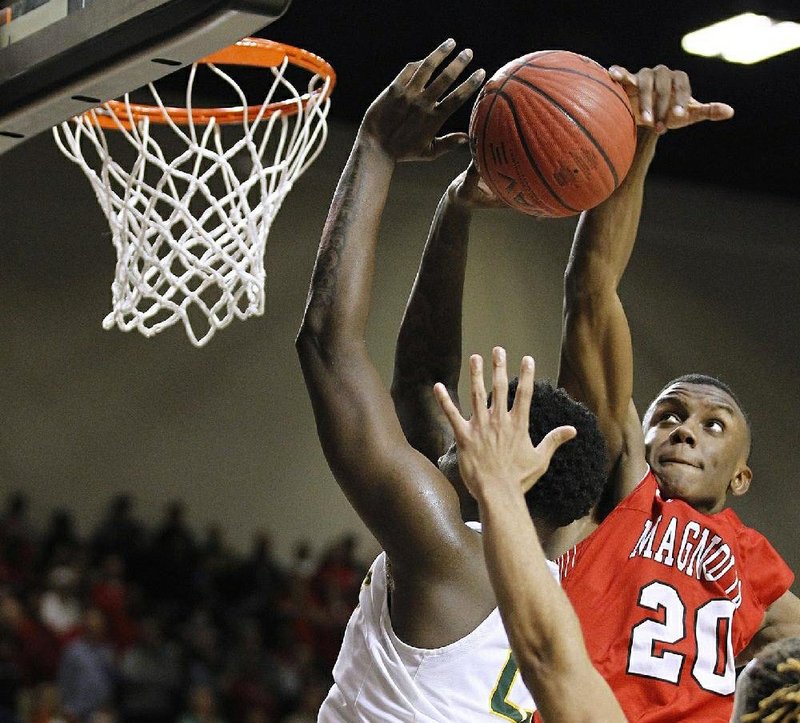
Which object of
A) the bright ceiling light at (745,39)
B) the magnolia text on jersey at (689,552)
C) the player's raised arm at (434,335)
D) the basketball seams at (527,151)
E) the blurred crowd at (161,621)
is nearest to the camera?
the basketball seams at (527,151)

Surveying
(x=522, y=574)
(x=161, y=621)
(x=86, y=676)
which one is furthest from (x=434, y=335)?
(x=161, y=621)

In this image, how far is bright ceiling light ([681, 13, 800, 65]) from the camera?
7897 mm

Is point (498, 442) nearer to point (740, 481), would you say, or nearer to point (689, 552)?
point (689, 552)

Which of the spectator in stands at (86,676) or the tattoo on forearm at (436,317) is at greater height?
the tattoo on forearm at (436,317)

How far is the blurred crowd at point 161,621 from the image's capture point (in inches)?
303

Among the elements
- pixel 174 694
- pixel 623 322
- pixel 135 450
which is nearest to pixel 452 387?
pixel 623 322

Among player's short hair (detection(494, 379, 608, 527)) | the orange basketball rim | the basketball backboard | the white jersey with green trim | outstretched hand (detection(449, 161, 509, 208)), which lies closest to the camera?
the white jersey with green trim

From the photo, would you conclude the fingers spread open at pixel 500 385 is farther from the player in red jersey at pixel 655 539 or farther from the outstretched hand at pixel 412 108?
the player in red jersey at pixel 655 539

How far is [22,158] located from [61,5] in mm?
7607

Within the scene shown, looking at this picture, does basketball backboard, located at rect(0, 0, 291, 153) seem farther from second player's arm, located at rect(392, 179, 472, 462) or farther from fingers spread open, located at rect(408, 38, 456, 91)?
second player's arm, located at rect(392, 179, 472, 462)

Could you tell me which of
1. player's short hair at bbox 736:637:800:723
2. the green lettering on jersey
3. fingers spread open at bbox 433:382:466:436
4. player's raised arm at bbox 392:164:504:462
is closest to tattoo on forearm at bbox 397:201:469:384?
player's raised arm at bbox 392:164:504:462

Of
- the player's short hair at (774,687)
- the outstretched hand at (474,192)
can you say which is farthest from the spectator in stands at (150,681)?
the player's short hair at (774,687)

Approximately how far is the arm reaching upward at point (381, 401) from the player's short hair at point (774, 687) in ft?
1.64

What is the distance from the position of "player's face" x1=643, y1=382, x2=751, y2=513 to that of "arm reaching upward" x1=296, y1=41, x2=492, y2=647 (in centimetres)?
114
